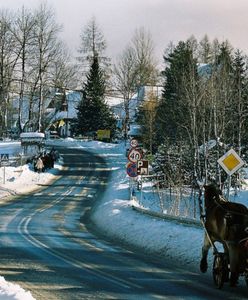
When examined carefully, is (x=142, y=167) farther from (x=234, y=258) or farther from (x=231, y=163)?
(x=234, y=258)

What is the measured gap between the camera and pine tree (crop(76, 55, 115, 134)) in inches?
3201

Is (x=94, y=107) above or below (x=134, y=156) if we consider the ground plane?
above

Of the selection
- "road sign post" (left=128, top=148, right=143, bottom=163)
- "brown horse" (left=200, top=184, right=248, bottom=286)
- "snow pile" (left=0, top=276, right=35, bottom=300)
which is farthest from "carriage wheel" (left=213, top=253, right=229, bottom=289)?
"road sign post" (left=128, top=148, right=143, bottom=163)

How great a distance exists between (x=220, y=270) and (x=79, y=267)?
367 cm

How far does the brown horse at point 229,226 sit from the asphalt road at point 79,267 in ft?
1.86

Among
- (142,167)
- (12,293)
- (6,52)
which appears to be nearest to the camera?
(12,293)

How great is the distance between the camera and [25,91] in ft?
257

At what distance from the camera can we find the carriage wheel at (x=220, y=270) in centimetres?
958

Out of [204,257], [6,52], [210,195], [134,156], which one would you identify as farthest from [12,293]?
[6,52]

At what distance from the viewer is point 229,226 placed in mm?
9445

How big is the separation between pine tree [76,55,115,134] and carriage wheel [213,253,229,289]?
71.7m

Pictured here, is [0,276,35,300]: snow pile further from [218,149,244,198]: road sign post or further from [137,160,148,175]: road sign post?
[137,160,148,175]: road sign post

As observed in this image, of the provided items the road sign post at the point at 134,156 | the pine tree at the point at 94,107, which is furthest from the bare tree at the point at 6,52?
the road sign post at the point at 134,156

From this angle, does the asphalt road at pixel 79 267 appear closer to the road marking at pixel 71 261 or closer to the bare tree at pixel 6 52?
the road marking at pixel 71 261
